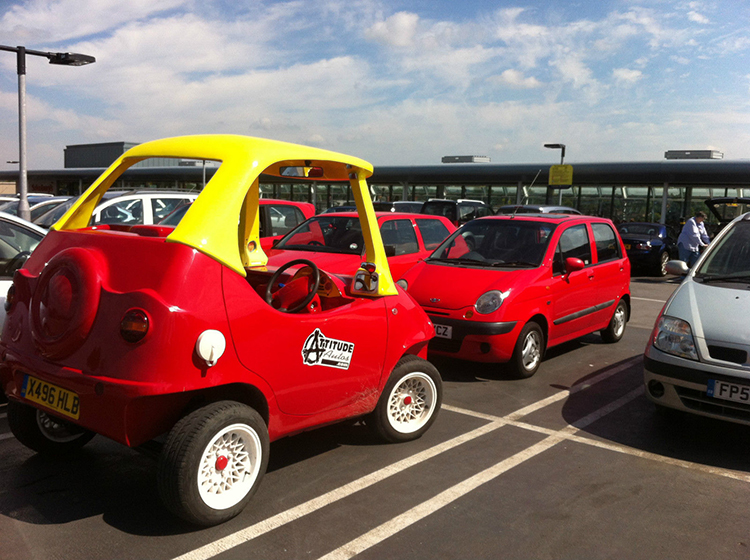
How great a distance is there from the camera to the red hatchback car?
6293 mm

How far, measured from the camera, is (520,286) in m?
6.44

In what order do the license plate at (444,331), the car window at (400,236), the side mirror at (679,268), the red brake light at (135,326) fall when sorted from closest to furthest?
the red brake light at (135,326), the side mirror at (679,268), the license plate at (444,331), the car window at (400,236)

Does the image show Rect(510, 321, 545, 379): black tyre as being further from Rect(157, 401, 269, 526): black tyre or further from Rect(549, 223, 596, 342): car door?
Rect(157, 401, 269, 526): black tyre

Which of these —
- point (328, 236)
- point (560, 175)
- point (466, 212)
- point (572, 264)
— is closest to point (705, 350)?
point (572, 264)

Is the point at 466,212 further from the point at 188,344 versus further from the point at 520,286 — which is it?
the point at 188,344

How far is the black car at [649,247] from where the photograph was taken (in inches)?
709

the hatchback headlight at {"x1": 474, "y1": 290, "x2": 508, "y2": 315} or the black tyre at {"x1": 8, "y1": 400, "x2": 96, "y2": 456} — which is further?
the hatchback headlight at {"x1": 474, "y1": 290, "x2": 508, "y2": 315}

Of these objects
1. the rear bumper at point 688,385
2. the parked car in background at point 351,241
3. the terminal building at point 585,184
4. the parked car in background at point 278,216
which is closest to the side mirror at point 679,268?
the rear bumper at point 688,385

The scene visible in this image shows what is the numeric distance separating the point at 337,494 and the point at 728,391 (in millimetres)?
2720

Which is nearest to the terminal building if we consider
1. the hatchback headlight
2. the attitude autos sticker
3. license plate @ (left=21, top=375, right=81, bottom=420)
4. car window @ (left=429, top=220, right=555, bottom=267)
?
car window @ (left=429, top=220, right=555, bottom=267)

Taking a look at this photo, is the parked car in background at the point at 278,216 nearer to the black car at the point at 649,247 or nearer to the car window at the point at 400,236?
the car window at the point at 400,236

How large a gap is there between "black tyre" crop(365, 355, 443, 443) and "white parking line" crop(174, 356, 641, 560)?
0.68ft

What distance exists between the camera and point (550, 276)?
6805 millimetres

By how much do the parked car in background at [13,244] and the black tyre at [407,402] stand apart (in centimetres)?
331
